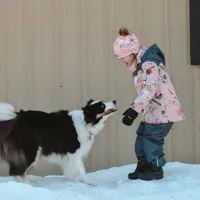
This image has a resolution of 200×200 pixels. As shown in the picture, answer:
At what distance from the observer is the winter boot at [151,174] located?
5051 mm

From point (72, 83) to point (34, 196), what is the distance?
8.00 feet

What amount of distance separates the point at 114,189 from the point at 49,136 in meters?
1.05

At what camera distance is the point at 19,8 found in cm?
642

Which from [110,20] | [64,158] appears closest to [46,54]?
[110,20]

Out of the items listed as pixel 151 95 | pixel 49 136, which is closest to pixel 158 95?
pixel 151 95

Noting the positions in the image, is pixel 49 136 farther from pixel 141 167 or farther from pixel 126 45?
pixel 126 45

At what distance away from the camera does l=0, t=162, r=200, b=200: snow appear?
425cm

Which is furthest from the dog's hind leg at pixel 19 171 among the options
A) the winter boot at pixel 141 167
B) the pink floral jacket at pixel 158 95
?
the pink floral jacket at pixel 158 95

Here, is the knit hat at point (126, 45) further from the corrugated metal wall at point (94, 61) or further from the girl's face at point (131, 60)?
the corrugated metal wall at point (94, 61)

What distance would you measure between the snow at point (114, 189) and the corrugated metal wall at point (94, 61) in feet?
2.63

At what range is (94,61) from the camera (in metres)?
6.36

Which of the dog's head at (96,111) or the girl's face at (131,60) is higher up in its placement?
the girl's face at (131,60)

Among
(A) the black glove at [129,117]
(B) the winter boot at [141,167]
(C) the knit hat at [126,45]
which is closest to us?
(A) the black glove at [129,117]

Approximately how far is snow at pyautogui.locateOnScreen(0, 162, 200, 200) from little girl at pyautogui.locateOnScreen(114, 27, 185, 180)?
0.90ft
